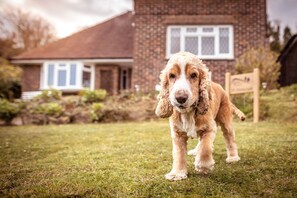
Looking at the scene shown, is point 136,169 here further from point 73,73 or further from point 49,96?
point 73,73

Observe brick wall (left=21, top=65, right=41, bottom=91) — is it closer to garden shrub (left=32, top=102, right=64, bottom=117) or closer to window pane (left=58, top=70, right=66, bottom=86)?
window pane (left=58, top=70, right=66, bottom=86)

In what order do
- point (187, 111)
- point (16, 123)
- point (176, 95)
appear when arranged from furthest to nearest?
point (16, 123), point (187, 111), point (176, 95)

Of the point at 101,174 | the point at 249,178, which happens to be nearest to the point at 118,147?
the point at 101,174

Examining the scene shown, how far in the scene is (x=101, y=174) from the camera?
176 inches

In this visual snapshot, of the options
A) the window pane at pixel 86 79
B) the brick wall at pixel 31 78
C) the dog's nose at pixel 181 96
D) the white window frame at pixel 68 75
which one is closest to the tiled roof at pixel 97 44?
the white window frame at pixel 68 75

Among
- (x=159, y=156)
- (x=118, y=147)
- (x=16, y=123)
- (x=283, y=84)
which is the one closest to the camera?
(x=159, y=156)

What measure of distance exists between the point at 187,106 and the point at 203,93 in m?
0.39

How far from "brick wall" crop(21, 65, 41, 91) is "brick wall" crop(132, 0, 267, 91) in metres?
9.20

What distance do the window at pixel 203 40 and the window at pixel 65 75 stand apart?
7.47 meters

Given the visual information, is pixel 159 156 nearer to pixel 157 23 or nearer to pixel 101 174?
pixel 101 174

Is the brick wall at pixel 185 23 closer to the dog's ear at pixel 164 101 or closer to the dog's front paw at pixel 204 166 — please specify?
the dog's ear at pixel 164 101

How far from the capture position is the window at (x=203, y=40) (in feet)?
61.9

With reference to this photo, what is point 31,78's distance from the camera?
24438mm

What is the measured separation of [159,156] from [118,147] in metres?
1.51
